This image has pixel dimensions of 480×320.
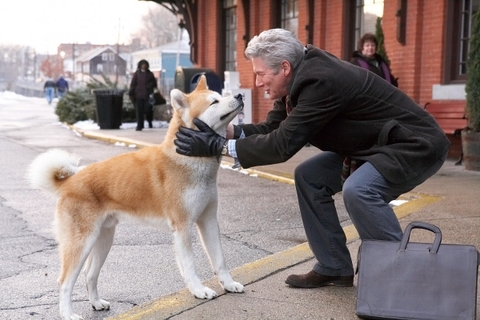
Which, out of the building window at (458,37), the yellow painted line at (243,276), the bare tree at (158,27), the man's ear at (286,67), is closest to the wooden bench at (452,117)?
the building window at (458,37)

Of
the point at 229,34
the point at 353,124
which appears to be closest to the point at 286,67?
the point at 353,124

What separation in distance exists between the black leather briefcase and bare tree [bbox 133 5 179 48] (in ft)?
280

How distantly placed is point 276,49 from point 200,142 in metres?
0.72

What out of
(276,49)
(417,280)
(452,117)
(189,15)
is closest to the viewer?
(417,280)

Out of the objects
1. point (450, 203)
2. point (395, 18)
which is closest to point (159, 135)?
point (395, 18)

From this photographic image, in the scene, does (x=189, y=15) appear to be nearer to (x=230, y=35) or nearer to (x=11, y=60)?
(x=230, y=35)

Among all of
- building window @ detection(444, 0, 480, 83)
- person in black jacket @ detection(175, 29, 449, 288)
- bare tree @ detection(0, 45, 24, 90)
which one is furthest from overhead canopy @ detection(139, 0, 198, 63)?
bare tree @ detection(0, 45, 24, 90)

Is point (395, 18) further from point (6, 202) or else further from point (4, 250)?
point (4, 250)

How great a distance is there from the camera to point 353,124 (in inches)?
160

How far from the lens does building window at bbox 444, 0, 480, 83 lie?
1123 centimetres

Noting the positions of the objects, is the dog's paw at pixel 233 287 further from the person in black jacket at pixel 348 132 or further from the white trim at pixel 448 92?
the white trim at pixel 448 92

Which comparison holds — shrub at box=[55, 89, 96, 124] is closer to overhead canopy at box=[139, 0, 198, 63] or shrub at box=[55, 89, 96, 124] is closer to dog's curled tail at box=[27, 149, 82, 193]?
overhead canopy at box=[139, 0, 198, 63]

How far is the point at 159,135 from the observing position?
56.2 ft

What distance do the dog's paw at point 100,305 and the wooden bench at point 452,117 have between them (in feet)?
25.1
